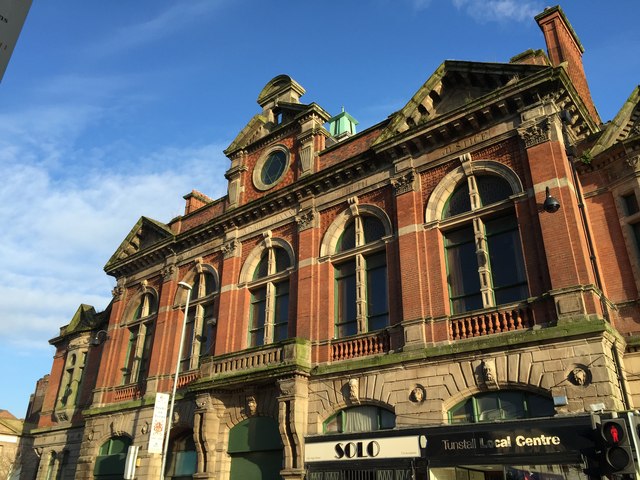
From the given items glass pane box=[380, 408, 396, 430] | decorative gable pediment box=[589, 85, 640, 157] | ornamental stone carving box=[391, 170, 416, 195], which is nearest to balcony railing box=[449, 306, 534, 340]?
glass pane box=[380, 408, 396, 430]

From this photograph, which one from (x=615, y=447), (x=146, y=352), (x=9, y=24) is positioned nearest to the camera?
(x=9, y=24)

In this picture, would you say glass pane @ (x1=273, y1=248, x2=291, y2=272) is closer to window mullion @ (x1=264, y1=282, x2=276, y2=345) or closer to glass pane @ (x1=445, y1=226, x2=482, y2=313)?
window mullion @ (x1=264, y1=282, x2=276, y2=345)

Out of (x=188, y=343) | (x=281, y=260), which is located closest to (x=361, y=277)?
(x=281, y=260)

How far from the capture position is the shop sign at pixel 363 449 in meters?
13.5

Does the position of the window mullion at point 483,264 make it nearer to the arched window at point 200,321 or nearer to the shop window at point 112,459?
the arched window at point 200,321

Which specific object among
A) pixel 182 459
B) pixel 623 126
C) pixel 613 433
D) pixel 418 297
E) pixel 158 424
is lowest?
pixel 613 433

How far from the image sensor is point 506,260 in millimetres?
15922

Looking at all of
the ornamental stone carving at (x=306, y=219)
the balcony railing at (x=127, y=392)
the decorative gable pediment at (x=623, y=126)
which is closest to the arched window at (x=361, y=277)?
the ornamental stone carving at (x=306, y=219)

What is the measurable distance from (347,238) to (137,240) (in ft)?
47.8

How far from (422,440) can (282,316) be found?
8.77 meters

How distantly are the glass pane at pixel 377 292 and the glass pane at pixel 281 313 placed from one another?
12.2ft

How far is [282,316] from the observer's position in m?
20.8

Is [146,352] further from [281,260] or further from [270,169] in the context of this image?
[270,169]

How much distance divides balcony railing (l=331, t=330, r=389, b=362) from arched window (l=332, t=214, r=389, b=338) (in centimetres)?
41
